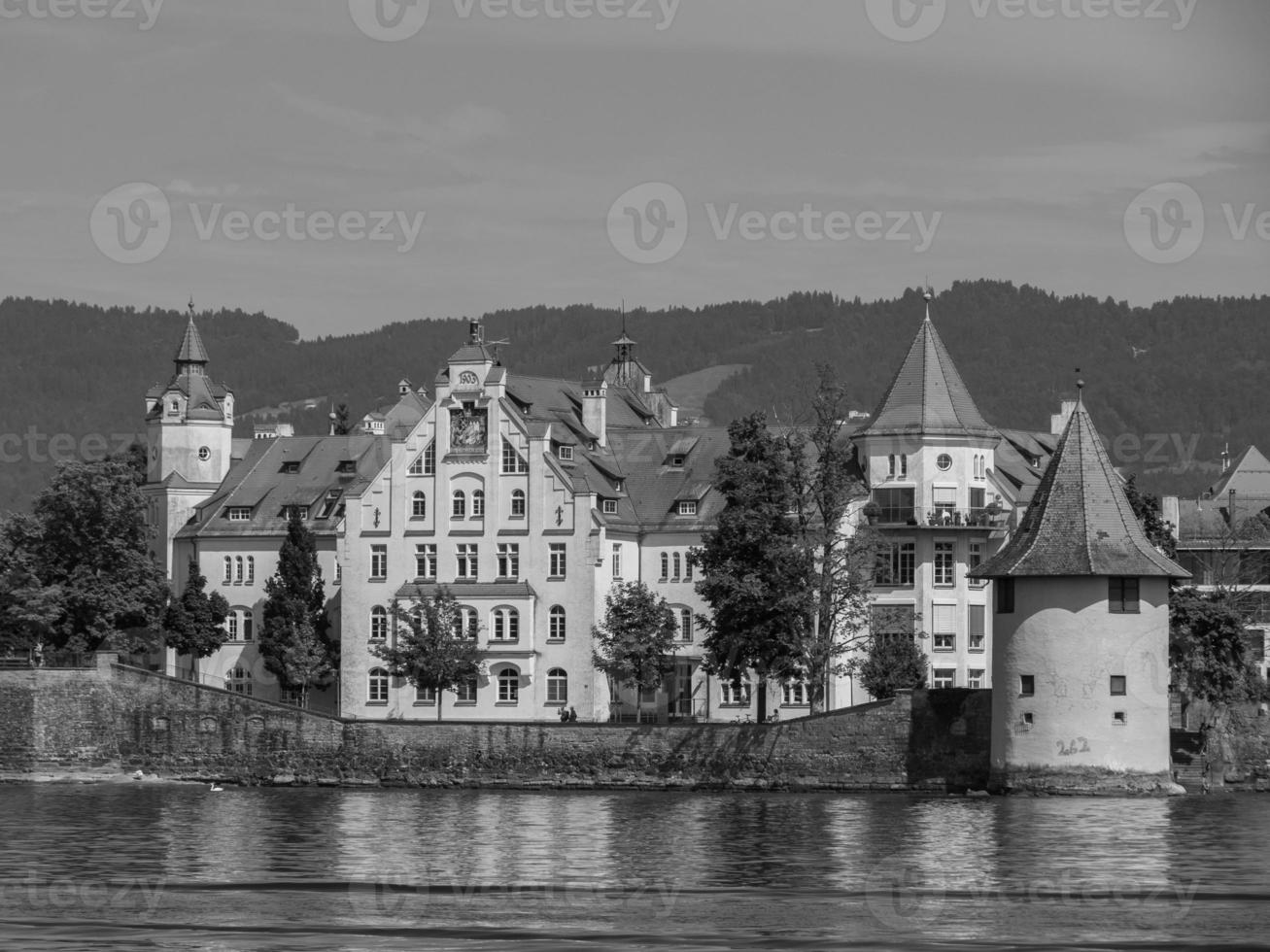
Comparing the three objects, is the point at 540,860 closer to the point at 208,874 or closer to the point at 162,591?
the point at 208,874

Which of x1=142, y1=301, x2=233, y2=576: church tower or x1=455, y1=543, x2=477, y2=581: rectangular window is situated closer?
x1=455, y1=543, x2=477, y2=581: rectangular window

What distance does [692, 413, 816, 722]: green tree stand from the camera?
296ft

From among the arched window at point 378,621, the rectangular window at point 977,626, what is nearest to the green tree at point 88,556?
the arched window at point 378,621

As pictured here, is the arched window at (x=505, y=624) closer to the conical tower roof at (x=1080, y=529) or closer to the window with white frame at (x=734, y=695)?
the window with white frame at (x=734, y=695)

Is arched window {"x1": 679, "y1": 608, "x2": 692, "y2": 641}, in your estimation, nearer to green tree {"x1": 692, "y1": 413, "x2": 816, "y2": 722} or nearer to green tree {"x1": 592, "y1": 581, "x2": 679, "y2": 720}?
green tree {"x1": 592, "y1": 581, "x2": 679, "y2": 720}

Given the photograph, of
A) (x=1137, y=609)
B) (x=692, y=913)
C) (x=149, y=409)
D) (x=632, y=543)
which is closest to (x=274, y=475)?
(x=149, y=409)

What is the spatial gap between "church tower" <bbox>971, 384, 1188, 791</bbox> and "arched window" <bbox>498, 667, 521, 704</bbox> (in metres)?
26.7

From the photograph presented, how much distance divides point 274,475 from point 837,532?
3315 cm

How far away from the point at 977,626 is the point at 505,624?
19.1 m

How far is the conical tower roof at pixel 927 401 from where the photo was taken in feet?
347

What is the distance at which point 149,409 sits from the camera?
399 ft

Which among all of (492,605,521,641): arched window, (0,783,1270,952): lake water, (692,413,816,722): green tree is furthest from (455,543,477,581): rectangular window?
(0,783,1270,952): lake water

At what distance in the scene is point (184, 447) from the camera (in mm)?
118500

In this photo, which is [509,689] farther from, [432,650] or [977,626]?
[977,626]
